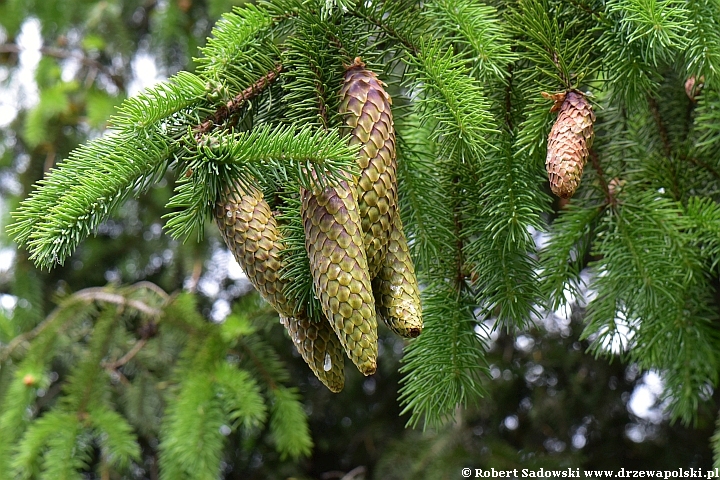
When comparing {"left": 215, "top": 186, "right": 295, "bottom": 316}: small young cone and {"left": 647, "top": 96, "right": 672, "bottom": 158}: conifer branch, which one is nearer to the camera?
{"left": 215, "top": 186, "right": 295, "bottom": 316}: small young cone

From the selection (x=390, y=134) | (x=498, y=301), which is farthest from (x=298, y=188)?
(x=498, y=301)

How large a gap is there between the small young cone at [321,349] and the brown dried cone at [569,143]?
307mm

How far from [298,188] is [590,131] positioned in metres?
0.37

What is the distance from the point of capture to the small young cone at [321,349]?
0.80 meters

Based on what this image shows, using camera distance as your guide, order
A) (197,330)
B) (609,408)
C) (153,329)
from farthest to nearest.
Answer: (609,408)
(153,329)
(197,330)

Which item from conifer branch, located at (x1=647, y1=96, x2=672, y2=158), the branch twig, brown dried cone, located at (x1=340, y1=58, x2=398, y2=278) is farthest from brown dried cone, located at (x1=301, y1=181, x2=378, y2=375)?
the branch twig

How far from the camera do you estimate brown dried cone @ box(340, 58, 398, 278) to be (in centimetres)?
78

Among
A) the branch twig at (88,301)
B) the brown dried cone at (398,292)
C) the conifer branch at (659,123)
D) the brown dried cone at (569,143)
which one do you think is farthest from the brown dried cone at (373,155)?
the branch twig at (88,301)

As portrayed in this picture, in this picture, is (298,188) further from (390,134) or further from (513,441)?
(513,441)

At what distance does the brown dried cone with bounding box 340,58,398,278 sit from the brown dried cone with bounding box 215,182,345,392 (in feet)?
0.35

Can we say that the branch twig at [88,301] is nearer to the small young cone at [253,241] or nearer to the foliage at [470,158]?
the foliage at [470,158]

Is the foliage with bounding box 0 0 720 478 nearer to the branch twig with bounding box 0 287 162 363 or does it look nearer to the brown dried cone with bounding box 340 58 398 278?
the brown dried cone with bounding box 340 58 398 278

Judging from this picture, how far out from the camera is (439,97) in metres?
0.90

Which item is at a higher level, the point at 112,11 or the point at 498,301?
the point at 498,301
